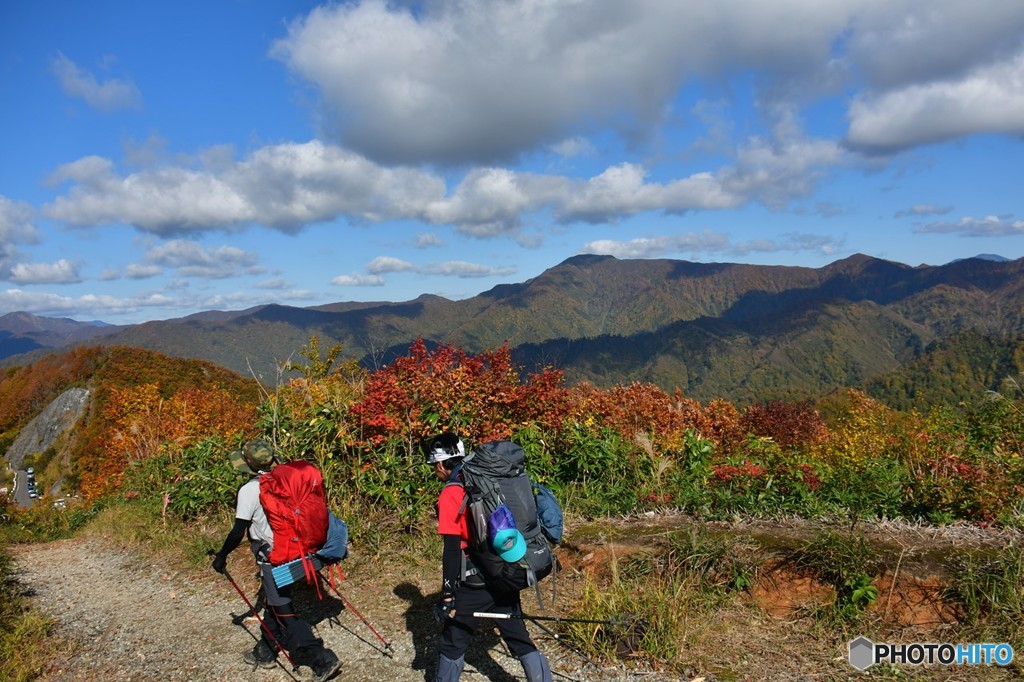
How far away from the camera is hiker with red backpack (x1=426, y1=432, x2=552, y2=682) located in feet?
12.2

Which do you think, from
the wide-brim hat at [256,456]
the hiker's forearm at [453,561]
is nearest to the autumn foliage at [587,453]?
the wide-brim hat at [256,456]

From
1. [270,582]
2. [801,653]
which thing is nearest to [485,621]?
[270,582]

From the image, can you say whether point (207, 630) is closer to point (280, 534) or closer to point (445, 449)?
point (280, 534)

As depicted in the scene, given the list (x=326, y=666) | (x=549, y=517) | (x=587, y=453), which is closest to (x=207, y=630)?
(x=326, y=666)

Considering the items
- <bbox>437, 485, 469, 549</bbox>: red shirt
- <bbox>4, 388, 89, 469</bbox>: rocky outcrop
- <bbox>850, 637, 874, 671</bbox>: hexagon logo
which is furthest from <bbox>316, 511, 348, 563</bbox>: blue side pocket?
<bbox>4, 388, 89, 469</bbox>: rocky outcrop

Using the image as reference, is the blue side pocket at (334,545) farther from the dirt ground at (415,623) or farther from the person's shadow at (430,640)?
the person's shadow at (430,640)

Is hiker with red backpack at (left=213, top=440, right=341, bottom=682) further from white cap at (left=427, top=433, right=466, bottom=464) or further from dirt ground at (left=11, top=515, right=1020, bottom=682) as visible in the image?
white cap at (left=427, top=433, right=466, bottom=464)

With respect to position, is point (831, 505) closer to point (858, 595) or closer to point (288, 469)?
point (858, 595)

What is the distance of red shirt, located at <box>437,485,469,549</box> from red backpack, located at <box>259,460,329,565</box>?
1.37 meters

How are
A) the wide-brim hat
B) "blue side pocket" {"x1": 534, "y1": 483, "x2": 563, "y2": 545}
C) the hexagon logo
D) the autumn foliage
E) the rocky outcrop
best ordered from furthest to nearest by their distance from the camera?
1. the rocky outcrop
2. the autumn foliage
3. the wide-brim hat
4. the hexagon logo
5. "blue side pocket" {"x1": 534, "y1": 483, "x2": 563, "y2": 545}

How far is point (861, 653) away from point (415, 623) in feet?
12.7

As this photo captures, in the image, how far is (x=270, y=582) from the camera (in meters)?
4.80

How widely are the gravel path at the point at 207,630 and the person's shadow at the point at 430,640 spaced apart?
1cm

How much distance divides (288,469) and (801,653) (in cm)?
433
